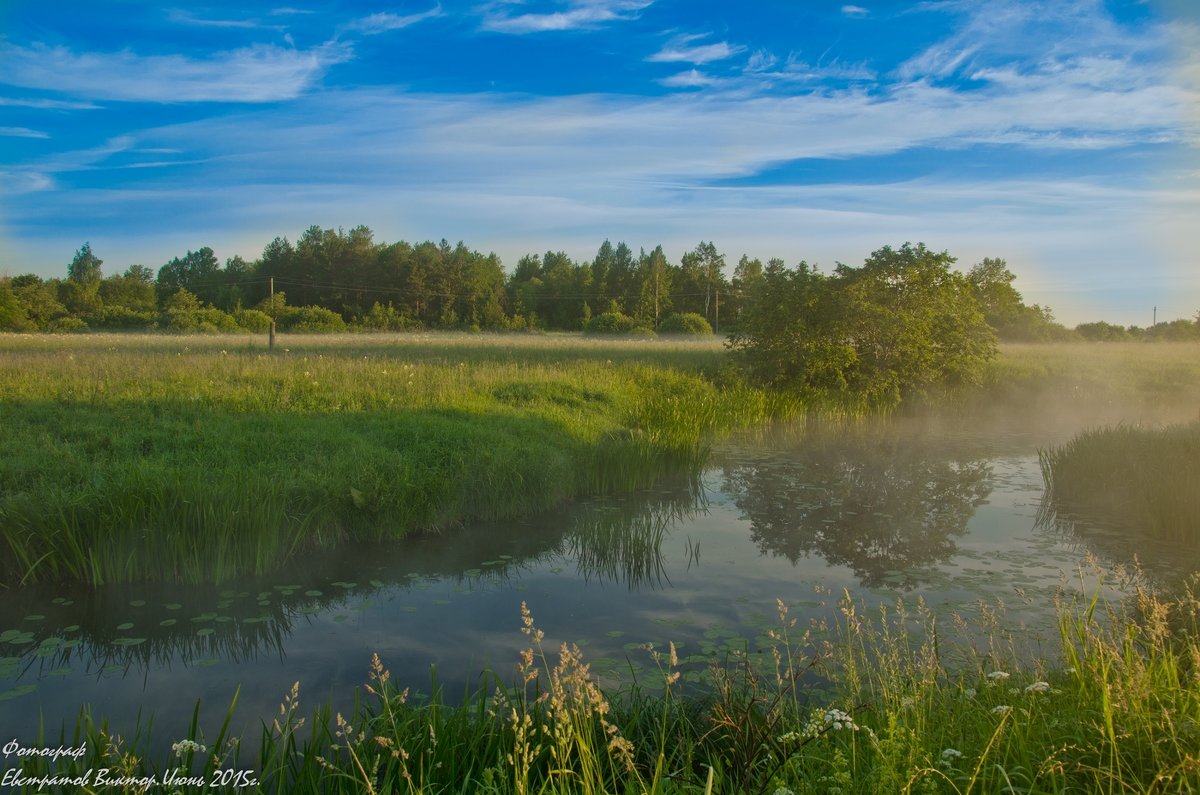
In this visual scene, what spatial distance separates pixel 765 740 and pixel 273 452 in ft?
25.7

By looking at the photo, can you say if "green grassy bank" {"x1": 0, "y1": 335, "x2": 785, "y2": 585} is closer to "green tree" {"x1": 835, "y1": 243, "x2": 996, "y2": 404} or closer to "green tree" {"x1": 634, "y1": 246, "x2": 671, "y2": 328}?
"green tree" {"x1": 835, "y1": 243, "x2": 996, "y2": 404}

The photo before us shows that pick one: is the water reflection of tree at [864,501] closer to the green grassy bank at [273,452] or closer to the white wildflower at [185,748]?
the green grassy bank at [273,452]

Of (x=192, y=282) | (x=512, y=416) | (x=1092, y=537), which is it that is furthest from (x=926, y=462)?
(x=192, y=282)

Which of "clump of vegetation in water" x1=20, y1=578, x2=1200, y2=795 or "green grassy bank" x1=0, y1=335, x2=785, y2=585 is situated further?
"green grassy bank" x1=0, y1=335, x2=785, y2=585

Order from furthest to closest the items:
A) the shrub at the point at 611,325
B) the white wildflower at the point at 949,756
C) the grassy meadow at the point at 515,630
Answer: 1. the shrub at the point at 611,325
2. the grassy meadow at the point at 515,630
3. the white wildflower at the point at 949,756

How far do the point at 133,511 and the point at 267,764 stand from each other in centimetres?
481

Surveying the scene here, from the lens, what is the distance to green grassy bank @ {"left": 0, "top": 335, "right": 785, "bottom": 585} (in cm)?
710

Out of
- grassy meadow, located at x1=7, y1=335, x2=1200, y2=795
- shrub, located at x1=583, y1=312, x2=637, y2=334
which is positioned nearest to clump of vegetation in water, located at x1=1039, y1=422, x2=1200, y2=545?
grassy meadow, located at x1=7, y1=335, x2=1200, y2=795

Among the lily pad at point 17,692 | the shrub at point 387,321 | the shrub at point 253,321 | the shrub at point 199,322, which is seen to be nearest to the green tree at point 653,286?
the shrub at point 387,321

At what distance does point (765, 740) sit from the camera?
351 centimetres

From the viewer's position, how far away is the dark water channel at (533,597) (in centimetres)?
517

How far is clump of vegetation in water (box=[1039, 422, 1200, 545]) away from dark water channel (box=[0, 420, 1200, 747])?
486mm

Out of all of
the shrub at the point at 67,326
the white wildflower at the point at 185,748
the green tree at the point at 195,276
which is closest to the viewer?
the white wildflower at the point at 185,748

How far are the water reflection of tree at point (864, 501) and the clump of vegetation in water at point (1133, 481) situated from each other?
1.13 m
